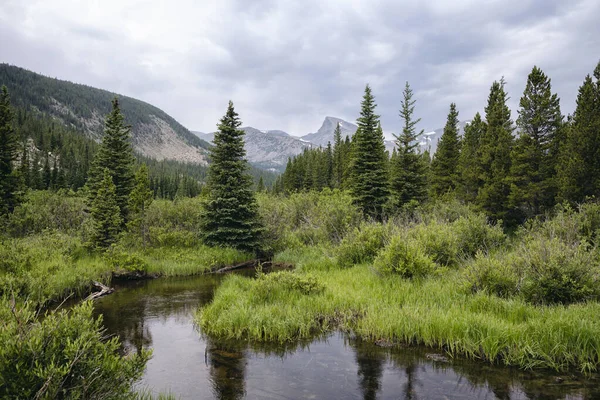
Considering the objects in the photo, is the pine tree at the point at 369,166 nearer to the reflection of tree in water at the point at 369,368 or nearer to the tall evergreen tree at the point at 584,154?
the tall evergreen tree at the point at 584,154

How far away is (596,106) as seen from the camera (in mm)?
24266

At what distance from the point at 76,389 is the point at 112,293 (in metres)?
12.6

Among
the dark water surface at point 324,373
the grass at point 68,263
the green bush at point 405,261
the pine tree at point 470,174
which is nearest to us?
the dark water surface at point 324,373

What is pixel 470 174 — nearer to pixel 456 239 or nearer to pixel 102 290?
pixel 456 239

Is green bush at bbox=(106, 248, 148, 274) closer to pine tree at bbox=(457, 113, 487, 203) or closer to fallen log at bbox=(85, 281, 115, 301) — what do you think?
fallen log at bbox=(85, 281, 115, 301)

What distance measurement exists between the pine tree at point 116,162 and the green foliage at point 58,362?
918 inches

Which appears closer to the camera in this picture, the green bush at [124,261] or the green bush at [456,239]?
the green bush at [456,239]

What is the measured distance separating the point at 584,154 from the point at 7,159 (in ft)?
147

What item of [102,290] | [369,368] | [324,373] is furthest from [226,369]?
[102,290]

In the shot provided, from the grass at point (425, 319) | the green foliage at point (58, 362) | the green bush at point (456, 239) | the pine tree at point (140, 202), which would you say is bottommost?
the grass at point (425, 319)

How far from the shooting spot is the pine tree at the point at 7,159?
2797 cm

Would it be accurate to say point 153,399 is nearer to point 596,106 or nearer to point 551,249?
point 551,249

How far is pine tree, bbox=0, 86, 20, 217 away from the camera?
28.0m

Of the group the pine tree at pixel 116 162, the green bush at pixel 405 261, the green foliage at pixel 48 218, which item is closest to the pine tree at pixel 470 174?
the green bush at pixel 405 261
